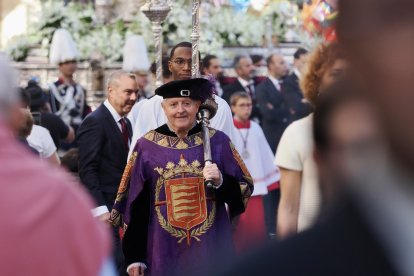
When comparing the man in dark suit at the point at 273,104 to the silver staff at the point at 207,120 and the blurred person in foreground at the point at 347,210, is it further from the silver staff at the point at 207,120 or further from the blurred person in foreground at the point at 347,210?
the blurred person in foreground at the point at 347,210

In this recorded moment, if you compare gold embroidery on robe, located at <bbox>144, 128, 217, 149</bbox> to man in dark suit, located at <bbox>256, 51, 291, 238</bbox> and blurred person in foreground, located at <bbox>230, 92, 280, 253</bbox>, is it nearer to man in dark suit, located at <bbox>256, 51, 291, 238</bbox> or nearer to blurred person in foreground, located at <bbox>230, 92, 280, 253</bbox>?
blurred person in foreground, located at <bbox>230, 92, 280, 253</bbox>

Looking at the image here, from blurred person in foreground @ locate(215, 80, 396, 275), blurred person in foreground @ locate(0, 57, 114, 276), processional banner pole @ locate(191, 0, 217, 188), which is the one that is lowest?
processional banner pole @ locate(191, 0, 217, 188)

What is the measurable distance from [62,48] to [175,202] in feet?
34.6

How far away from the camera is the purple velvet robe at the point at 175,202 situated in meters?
6.81

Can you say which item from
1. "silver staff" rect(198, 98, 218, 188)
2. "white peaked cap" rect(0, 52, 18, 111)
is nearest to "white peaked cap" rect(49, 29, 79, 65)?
"silver staff" rect(198, 98, 218, 188)

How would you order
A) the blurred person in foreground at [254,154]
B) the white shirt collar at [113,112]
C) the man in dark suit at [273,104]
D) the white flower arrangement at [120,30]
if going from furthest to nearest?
1. the white flower arrangement at [120,30]
2. the man in dark suit at [273,104]
3. the blurred person in foreground at [254,154]
4. the white shirt collar at [113,112]

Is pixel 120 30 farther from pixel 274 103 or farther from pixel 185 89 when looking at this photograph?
pixel 185 89

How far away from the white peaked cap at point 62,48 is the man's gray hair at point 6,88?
45.6ft

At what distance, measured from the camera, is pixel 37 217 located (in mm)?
2184

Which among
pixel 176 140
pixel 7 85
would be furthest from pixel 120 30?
pixel 7 85

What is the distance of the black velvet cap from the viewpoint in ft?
23.4

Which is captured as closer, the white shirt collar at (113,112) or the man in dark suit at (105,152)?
the man in dark suit at (105,152)


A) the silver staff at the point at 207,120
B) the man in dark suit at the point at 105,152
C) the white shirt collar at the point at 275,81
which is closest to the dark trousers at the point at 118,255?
the man in dark suit at the point at 105,152

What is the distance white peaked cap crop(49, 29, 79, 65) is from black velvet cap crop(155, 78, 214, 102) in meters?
9.11
